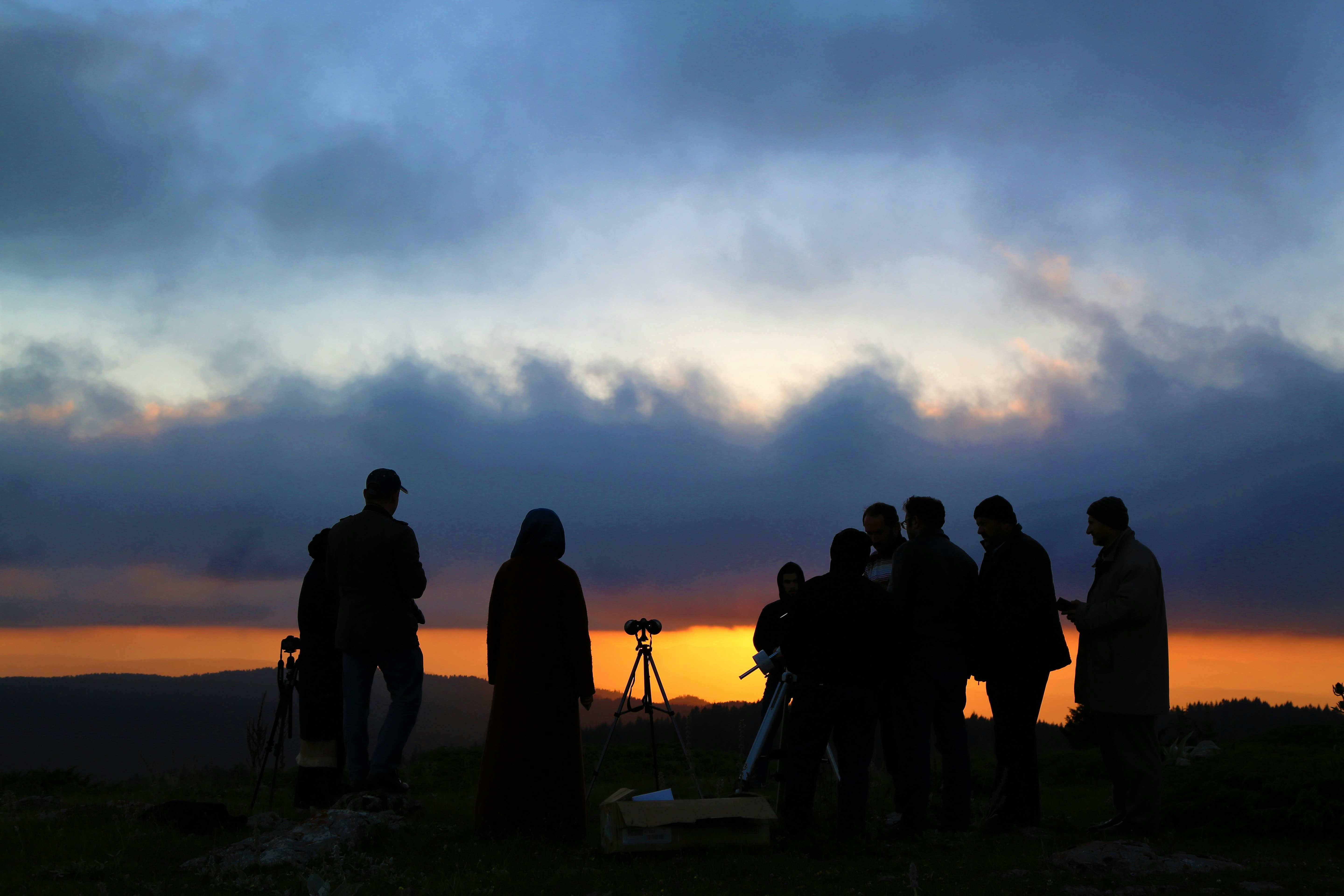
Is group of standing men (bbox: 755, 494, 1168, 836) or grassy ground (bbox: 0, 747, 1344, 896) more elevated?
group of standing men (bbox: 755, 494, 1168, 836)

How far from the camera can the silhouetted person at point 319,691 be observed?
8117 mm

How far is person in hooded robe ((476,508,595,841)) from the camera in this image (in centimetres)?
648

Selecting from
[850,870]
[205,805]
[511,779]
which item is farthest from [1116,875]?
[205,805]

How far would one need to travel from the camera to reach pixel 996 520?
709 cm

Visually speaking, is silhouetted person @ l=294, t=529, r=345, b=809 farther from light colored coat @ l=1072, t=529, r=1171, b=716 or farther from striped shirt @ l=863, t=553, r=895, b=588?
light colored coat @ l=1072, t=529, r=1171, b=716

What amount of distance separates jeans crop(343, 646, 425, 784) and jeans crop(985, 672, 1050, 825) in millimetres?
4839

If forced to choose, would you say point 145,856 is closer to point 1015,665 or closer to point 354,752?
point 354,752

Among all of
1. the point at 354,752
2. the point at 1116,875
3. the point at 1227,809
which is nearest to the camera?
the point at 1116,875

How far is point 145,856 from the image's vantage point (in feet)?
20.1

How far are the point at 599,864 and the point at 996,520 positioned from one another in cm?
398

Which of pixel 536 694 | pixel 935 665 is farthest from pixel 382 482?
pixel 935 665

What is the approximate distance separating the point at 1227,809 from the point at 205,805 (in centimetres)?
811

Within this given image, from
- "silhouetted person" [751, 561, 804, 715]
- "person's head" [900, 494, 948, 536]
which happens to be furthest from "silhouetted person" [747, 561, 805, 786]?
"person's head" [900, 494, 948, 536]

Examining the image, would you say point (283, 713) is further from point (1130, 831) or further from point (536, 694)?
point (1130, 831)
